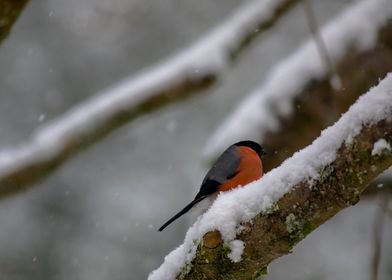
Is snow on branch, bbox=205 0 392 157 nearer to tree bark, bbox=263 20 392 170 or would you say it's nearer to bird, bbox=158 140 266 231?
tree bark, bbox=263 20 392 170

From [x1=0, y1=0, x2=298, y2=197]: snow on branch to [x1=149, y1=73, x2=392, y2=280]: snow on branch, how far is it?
2.24m

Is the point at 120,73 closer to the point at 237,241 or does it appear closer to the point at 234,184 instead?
the point at 234,184

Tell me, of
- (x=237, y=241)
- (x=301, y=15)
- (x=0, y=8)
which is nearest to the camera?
(x=237, y=241)

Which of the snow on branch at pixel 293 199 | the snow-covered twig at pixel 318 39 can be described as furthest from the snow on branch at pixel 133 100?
the snow on branch at pixel 293 199

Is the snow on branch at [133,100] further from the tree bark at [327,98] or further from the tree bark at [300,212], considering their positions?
the tree bark at [300,212]

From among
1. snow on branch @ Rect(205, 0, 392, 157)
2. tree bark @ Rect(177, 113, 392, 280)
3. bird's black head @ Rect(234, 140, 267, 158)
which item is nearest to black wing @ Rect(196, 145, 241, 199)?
bird's black head @ Rect(234, 140, 267, 158)

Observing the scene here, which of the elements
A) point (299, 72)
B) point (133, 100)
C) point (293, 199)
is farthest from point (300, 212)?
point (299, 72)

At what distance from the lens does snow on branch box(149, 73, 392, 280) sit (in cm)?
174

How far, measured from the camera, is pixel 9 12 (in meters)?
3.04

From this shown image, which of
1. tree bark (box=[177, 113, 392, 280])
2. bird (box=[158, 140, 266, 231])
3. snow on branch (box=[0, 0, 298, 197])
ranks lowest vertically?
tree bark (box=[177, 113, 392, 280])

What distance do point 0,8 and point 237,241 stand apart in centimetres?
161

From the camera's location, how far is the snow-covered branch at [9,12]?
3016 mm

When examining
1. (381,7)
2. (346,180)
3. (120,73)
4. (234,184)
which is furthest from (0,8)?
(120,73)

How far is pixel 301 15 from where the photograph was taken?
400 inches
